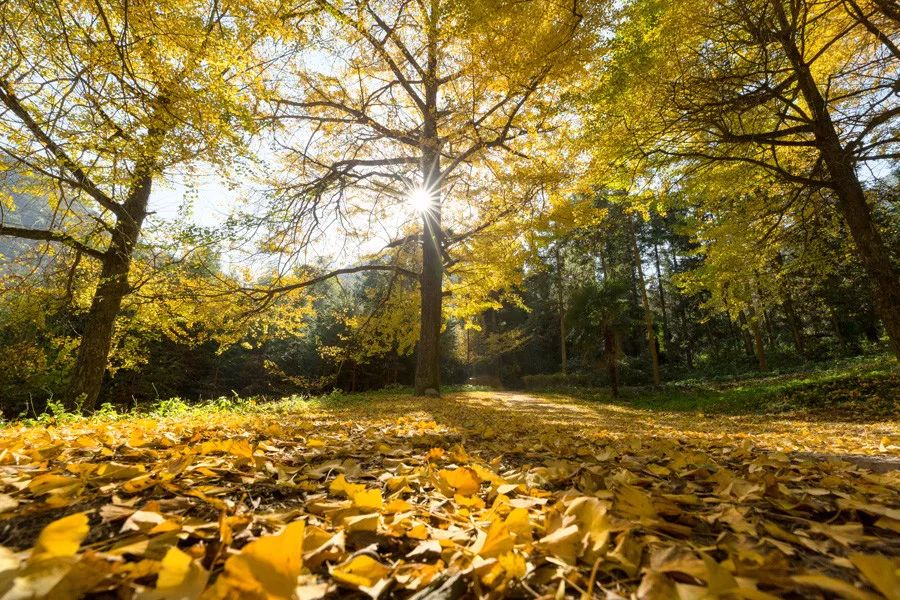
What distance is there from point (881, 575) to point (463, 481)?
88 cm

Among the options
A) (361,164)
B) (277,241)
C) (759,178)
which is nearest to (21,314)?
(277,241)

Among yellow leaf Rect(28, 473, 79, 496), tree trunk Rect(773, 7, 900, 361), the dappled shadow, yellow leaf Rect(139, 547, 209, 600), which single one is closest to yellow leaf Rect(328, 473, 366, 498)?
yellow leaf Rect(139, 547, 209, 600)

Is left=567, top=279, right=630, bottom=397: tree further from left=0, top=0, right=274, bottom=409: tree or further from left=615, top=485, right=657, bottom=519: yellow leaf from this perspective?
left=615, top=485, right=657, bottom=519: yellow leaf

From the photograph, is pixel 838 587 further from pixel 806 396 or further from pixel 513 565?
pixel 806 396

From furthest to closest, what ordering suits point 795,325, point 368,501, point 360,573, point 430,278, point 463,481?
1. point 795,325
2. point 430,278
3. point 463,481
4. point 368,501
5. point 360,573

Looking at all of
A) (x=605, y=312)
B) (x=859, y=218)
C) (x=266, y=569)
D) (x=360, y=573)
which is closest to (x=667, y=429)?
(x=859, y=218)

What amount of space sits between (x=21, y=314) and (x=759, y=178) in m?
11.8

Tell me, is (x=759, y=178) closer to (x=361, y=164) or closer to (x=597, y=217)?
(x=597, y=217)

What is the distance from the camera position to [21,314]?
19.4ft

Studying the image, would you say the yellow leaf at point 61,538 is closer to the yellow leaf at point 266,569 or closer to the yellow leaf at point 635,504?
the yellow leaf at point 266,569

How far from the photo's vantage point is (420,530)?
873 millimetres

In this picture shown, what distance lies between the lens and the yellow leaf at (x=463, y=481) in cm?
121

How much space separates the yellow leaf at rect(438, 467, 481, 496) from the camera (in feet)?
3.98

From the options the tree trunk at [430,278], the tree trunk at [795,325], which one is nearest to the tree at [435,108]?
the tree trunk at [430,278]
